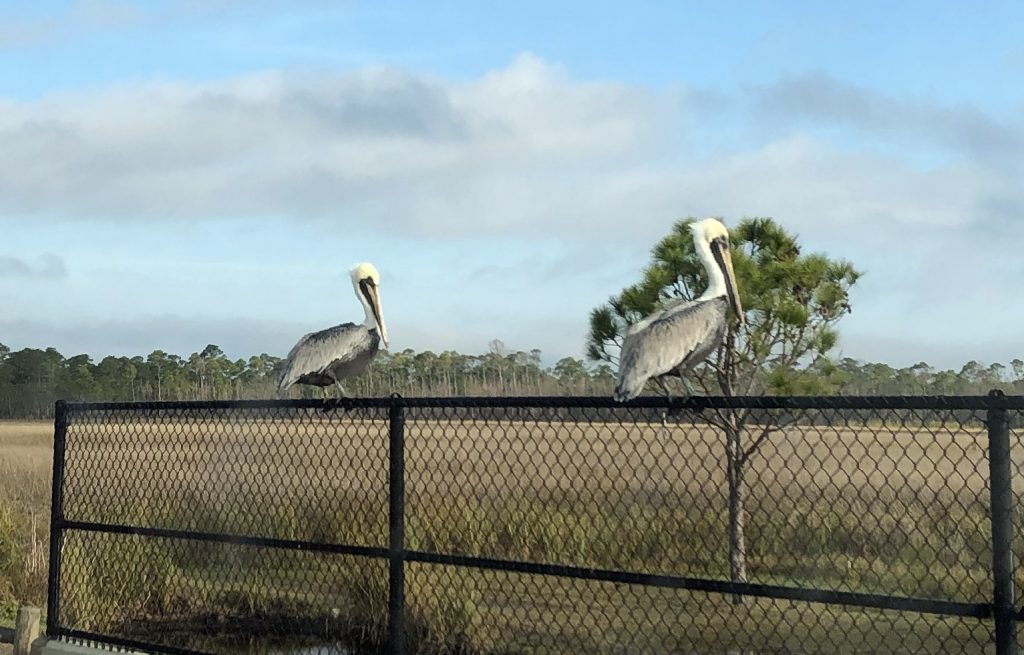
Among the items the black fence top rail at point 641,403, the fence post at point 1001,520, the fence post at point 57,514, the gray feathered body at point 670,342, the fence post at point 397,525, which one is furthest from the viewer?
the fence post at point 57,514

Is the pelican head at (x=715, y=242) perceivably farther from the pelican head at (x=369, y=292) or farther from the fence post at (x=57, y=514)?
the fence post at (x=57, y=514)

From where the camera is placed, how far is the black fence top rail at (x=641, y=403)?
3.40 metres

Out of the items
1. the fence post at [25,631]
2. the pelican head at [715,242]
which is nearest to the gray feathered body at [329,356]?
the fence post at [25,631]

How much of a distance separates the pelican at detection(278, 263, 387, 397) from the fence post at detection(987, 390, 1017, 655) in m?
4.23

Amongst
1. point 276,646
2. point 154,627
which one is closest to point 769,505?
point 276,646

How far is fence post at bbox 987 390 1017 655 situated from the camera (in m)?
3.27

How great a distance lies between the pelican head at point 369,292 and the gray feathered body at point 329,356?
18 centimetres

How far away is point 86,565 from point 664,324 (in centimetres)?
635

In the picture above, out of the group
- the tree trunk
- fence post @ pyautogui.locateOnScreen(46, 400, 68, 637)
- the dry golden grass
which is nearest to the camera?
fence post @ pyautogui.locateOnScreen(46, 400, 68, 637)

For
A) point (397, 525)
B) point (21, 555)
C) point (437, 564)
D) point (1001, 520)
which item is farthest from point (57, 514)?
point (21, 555)

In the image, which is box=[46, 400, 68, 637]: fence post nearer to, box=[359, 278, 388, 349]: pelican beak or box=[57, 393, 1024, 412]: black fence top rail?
box=[57, 393, 1024, 412]: black fence top rail

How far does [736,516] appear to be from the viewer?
474 inches

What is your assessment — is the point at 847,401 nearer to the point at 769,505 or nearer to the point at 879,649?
the point at 879,649

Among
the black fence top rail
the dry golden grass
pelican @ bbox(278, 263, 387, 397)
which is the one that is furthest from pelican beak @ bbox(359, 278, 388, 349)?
the dry golden grass
